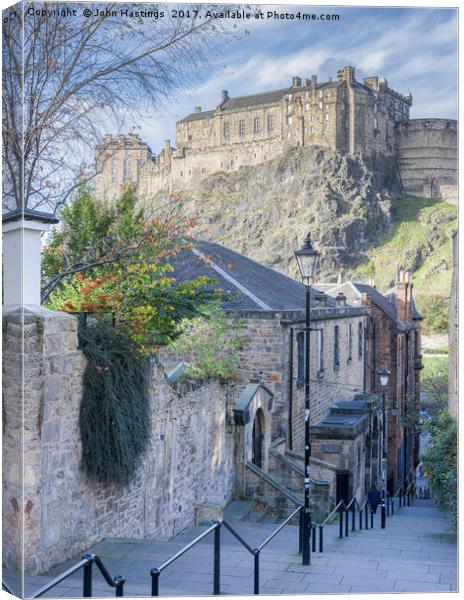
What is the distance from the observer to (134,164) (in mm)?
9180

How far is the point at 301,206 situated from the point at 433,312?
2422 mm

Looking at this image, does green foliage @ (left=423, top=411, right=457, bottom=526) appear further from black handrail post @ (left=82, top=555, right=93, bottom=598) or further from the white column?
the white column

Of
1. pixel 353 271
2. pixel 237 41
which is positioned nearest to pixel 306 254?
pixel 353 271

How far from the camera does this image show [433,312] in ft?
35.6

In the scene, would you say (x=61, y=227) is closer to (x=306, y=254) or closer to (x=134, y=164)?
(x=134, y=164)

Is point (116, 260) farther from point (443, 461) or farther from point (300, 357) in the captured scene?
point (443, 461)

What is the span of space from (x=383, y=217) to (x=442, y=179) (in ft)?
3.74

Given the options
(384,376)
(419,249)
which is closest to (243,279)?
(419,249)

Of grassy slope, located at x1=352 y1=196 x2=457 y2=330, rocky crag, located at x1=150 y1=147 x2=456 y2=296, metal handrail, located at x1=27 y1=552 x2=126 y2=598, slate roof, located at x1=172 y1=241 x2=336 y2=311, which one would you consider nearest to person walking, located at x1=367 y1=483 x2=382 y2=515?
grassy slope, located at x1=352 y1=196 x2=457 y2=330

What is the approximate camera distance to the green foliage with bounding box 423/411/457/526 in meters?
11.3

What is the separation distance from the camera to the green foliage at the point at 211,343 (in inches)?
392

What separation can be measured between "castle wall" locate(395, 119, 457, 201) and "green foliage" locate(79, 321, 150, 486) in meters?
4.25

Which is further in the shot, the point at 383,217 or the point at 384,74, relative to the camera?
the point at 383,217

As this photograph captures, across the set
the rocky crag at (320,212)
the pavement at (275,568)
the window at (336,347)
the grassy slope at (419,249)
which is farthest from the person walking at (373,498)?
the rocky crag at (320,212)
